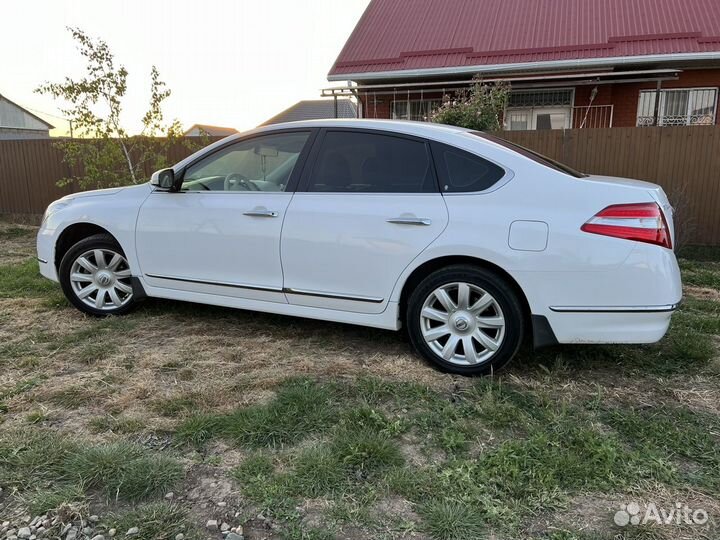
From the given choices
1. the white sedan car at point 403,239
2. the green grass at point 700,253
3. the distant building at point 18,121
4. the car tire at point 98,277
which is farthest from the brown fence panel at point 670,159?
the distant building at point 18,121

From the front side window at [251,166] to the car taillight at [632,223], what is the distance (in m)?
2.11

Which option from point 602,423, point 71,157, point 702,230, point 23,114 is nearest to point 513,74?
point 702,230

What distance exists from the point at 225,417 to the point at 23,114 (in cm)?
5060

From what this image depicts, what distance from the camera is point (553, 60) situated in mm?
11680

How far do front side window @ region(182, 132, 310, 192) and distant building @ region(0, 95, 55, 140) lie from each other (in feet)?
135

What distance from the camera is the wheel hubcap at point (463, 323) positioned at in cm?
344

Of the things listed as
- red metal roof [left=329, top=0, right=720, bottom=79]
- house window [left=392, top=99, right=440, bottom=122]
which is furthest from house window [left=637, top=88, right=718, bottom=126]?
house window [left=392, top=99, right=440, bottom=122]

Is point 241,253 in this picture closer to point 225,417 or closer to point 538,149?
point 225,417

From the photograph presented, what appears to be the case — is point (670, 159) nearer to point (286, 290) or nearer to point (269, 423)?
point (286, 290)

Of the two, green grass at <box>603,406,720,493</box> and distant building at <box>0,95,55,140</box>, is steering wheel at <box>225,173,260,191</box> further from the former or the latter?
distant building at <box>0,95,55,140</box>

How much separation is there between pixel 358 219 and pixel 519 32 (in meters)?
11.2

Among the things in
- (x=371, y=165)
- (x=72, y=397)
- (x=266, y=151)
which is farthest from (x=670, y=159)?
(x=72, y=397)

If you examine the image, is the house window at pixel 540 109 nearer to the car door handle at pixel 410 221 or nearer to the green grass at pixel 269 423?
the car door handle at pixel 410 221

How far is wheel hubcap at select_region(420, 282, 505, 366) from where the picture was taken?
11.3 ft
